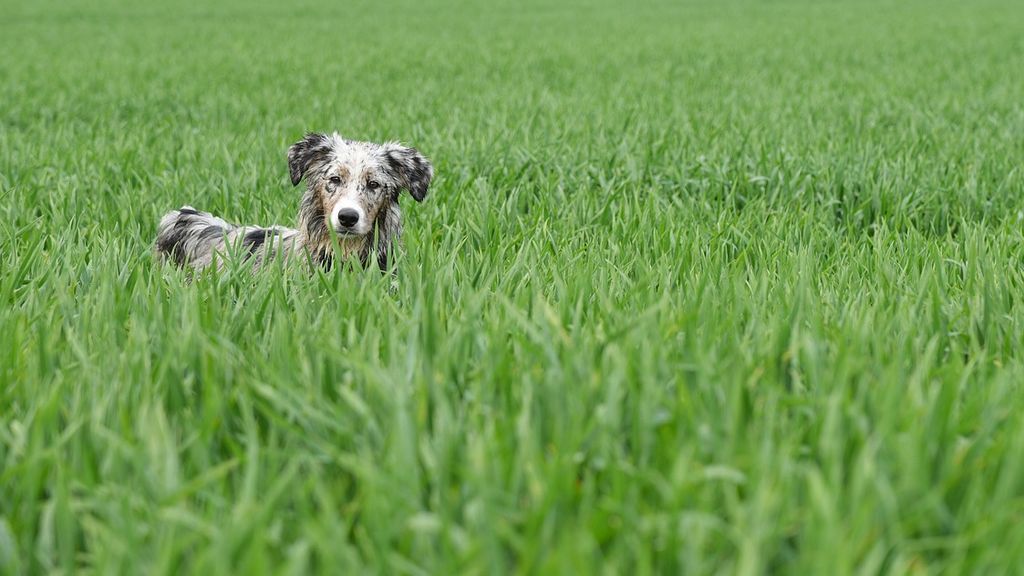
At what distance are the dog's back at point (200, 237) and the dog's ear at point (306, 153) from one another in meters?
0.27

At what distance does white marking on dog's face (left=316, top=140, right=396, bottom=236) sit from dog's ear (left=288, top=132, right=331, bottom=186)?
0.07m

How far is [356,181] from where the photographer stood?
377 centimetres

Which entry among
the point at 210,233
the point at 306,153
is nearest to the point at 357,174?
the point at 306,153

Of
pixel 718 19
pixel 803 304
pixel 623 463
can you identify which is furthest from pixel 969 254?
pixel 718 19

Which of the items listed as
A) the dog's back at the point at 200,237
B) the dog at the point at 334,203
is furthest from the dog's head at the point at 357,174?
the dog's back at the point at 200,237

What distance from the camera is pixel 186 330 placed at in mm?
2209

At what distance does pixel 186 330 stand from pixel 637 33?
2025 cm

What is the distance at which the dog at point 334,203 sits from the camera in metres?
3.75

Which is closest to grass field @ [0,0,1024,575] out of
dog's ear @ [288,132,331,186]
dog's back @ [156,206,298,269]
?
dog's back @ [156,206,298,269]

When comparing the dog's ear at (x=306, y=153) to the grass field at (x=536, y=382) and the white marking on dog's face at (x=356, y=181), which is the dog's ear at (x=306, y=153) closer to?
the white marking on dog's face at (x=356, y=181)

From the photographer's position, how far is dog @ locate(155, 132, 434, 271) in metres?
3.75

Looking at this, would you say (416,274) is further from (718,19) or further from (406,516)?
(718,19)

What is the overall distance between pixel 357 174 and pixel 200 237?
84 centimetres

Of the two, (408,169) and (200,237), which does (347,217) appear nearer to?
(408,169)
